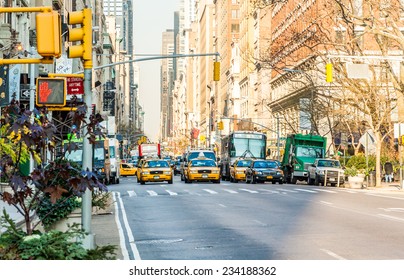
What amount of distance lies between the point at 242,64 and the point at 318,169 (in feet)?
319

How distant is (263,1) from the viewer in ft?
143

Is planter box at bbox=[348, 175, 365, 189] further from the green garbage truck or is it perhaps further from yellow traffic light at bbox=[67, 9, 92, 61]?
yellow traffic light at bbox=[67, 9, 92, 61]

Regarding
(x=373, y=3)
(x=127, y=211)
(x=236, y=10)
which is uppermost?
(x=236, y=10)

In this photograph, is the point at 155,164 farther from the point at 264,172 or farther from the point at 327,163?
the point at 327,163

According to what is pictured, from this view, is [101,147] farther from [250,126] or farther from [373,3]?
[250,126]

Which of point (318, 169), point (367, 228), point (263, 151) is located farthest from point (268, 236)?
point (263, 151)

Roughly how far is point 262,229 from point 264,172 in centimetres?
3706

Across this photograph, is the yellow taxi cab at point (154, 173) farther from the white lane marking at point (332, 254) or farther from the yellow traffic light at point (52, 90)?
the yellow traffic light at point (52, 90)

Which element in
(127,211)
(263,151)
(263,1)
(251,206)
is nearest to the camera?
(127,211)

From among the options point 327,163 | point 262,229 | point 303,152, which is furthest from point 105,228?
point 303,152

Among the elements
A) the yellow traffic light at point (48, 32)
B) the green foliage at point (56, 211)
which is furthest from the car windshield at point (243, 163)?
the yellow traffic light at point (48, 32)

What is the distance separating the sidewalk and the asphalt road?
323mm

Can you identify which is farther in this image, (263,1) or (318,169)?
(318,169)
